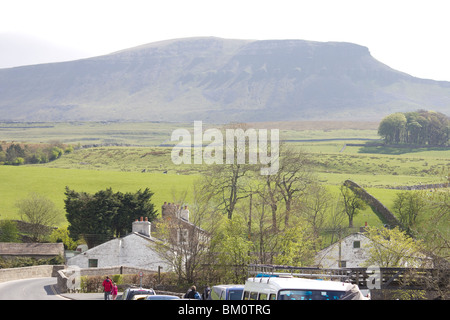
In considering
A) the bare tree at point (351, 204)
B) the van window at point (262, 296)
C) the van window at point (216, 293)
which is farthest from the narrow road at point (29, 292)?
the bare tree at point (351, 204)

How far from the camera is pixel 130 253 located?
2544 inches

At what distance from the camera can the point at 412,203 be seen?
88.1 metres

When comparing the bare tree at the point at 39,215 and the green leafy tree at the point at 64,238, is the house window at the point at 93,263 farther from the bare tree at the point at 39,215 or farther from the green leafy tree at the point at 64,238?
the bare tree at the point at 39,215

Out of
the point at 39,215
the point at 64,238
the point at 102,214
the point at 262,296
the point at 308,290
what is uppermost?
the point at 308,290

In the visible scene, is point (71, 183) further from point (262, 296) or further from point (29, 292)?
point (262, 296)

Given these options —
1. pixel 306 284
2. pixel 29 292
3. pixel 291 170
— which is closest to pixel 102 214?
pixel 291 170

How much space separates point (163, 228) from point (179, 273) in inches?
181

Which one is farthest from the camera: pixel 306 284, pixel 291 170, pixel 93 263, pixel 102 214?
pixel 102 214

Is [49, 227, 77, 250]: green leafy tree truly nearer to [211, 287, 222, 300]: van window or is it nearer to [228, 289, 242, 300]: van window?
[211, 287, 222, 300]: van window

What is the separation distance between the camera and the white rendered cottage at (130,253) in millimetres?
64062

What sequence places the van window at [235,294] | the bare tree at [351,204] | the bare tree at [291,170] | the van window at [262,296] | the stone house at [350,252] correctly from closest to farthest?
the van window at [262,296], the van window at [235,294], the stone house at [350,252], the bare tree at [291,170], the bare tree at [351,204]

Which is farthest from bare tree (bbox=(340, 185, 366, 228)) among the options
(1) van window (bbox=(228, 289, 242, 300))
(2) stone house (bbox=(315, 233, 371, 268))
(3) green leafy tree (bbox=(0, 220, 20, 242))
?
(1) van window (bbox=(228, 289, 242, 300))
